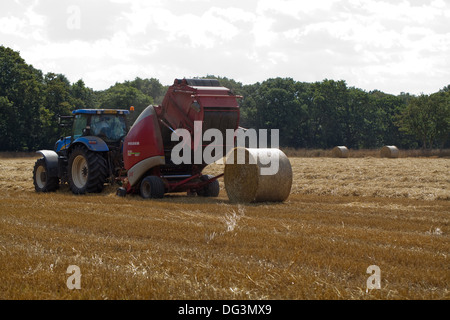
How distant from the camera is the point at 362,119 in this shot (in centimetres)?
6825

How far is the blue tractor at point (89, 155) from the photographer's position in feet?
48.6

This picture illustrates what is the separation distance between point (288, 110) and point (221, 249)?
193 feet

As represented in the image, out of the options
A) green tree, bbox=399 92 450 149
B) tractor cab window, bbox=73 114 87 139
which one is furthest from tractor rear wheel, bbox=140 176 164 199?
green tree, bbox=399 92 450 149

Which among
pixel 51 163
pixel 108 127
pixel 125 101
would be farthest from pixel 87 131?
pixel 125 101

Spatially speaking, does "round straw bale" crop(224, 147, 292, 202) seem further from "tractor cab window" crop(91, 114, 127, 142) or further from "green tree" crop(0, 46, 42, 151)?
"green tree" crop(0, 46, 42, 151)

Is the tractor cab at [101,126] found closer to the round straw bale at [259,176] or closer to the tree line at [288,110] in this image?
the round straw bale at [259,176]

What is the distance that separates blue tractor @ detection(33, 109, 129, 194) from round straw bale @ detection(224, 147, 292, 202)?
12.5 ft

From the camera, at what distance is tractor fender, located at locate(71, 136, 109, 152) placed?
1471 centimetres

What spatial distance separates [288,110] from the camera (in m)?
64.8

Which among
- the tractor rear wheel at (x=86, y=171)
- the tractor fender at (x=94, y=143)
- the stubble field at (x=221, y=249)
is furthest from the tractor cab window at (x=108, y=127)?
the stubble field at (x=221, y=249)
